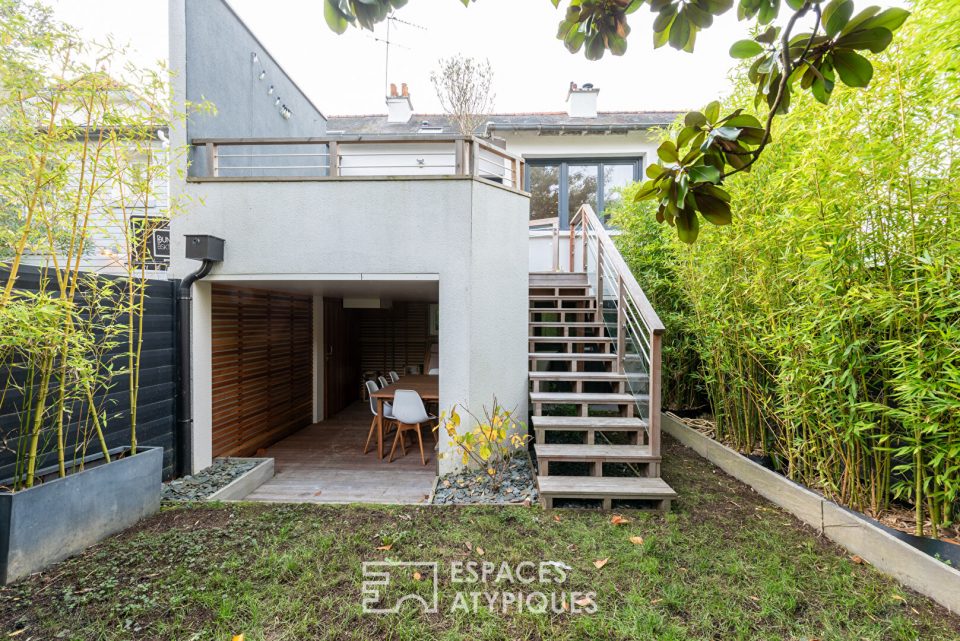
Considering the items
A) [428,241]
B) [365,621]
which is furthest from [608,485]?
[428,241]

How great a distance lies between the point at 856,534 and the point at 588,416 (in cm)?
201

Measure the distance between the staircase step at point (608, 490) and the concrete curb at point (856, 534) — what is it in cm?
89

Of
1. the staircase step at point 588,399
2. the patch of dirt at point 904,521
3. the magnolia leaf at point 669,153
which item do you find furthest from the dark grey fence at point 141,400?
the patch of dirt at point 904,521

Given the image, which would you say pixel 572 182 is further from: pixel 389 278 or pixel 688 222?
pixel 688 222

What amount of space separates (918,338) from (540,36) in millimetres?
2421

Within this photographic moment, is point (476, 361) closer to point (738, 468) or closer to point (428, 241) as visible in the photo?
point (428, 241)

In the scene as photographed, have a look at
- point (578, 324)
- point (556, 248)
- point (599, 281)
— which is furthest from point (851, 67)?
point (556, 248)

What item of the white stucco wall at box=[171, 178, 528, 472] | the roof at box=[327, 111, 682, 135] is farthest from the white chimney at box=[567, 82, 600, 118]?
the white stucco wall at box=[171, 178, 528, 472]

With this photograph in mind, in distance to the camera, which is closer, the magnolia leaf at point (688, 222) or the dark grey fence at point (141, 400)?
the magnolia leaf at point (688, 222)

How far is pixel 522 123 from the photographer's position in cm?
922

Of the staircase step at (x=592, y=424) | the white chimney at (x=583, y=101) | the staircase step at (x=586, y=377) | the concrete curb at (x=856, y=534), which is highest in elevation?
the white chimney at (x=583, y=101)

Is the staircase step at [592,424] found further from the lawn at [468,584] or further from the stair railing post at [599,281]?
the stair railing post at [599,281]

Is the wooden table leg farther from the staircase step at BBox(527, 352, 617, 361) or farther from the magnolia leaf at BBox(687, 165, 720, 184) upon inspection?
the magnolia leaf at BBox(687, 165, 720, 184)

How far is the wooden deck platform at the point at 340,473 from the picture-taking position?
3.84 m
